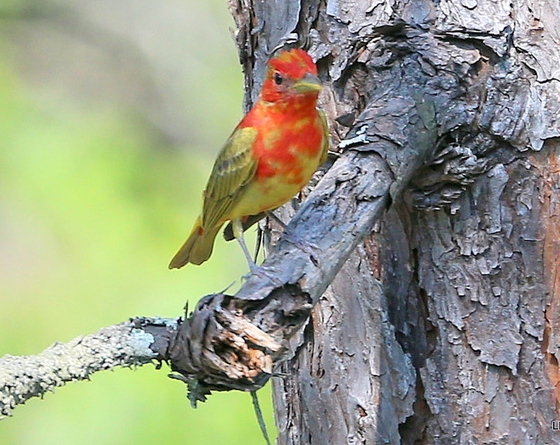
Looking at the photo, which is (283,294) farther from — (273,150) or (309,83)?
(273,150)

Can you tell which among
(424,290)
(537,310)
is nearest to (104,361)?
(424,290)

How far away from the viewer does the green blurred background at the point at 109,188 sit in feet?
13.8

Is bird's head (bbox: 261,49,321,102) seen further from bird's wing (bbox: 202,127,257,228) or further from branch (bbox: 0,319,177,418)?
branch (bbox: 0,319,177,418)

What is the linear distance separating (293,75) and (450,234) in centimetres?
61

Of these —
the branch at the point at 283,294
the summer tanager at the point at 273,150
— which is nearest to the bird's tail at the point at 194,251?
the summer tanager at the point at 273,150

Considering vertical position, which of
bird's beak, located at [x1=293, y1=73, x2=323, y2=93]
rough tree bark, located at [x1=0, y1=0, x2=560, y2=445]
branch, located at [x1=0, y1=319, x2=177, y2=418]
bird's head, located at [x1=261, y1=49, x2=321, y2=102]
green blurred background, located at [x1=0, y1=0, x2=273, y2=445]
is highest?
green blurred background, located at [x1=0, y1=0, x2=273, y2=445]

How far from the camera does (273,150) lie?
3.00m

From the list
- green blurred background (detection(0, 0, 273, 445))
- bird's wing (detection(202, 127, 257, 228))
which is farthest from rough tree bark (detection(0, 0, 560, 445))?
green blurred background (detection(0, 0, 273, 445))

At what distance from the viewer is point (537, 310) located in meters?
2.66

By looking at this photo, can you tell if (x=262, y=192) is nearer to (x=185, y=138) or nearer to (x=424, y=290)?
(x=424, y=290)

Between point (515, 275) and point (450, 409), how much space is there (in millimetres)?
403

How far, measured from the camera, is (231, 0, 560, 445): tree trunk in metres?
2.60

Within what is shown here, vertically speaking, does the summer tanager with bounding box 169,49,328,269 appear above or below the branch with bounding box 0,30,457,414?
above

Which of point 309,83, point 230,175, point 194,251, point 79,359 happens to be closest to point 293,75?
point 309,83
